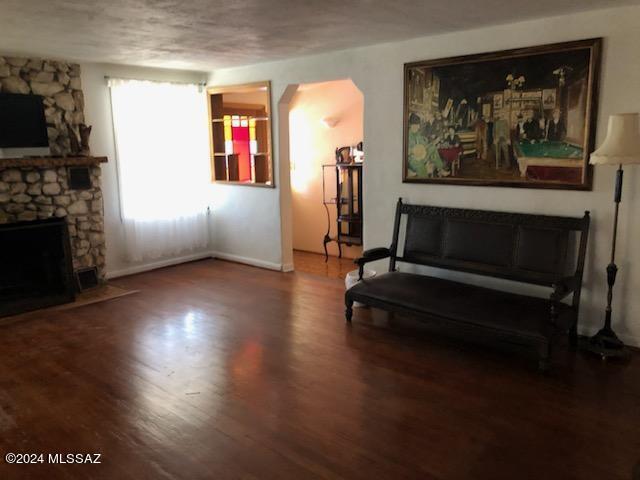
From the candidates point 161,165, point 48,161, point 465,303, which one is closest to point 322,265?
point 161,165

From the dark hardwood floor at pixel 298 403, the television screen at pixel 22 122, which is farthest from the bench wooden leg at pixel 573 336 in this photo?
the television screen at pixel 22 122

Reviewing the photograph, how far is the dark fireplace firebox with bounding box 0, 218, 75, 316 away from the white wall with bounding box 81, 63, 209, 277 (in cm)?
79

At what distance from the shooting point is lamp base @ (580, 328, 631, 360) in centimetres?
348

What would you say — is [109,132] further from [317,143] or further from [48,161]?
[317,143]

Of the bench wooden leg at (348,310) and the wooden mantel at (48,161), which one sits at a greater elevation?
the wooden mantel at (48,161)

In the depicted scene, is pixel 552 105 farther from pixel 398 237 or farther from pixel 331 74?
pixel 331 74

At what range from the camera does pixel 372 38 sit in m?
4.36

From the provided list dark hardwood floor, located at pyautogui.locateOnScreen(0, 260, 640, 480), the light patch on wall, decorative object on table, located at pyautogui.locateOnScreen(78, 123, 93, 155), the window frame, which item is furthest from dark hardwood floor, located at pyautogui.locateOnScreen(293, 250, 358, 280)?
decorative object on table, located at pyautogui.locateOnScreen(78, 123, 93, 155)

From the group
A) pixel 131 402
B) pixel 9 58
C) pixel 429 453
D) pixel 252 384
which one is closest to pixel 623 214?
pixel 429 453

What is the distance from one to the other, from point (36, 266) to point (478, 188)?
13.7 ft

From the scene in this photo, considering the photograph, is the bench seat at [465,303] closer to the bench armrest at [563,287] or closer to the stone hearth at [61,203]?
the bench armrest at [563,287]

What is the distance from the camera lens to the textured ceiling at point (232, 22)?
3.20m

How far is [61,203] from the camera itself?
5.15 metres

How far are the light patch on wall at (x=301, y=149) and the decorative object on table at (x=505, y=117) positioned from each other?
2803 millimetres
